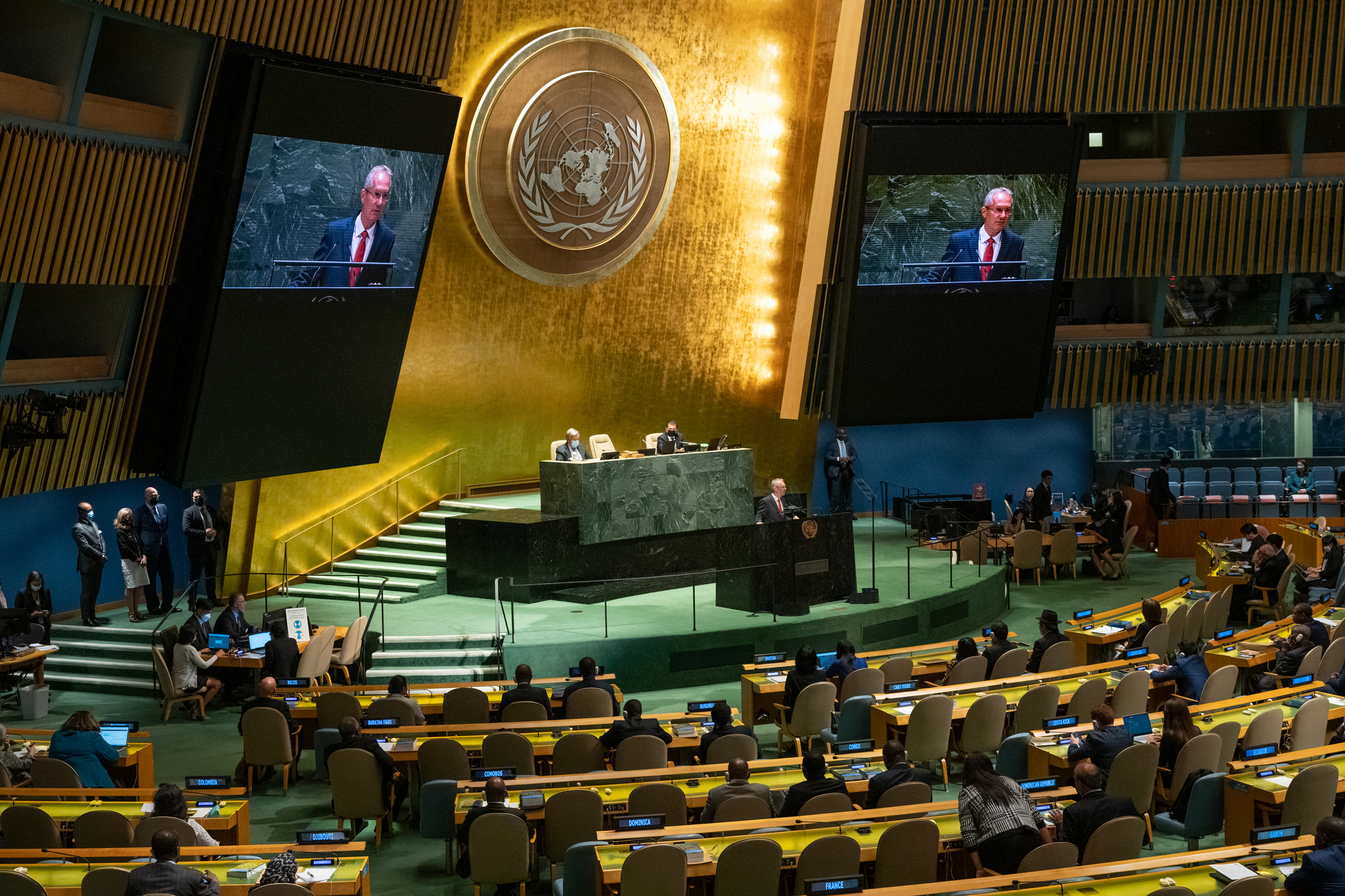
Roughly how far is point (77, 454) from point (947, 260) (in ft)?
37.7

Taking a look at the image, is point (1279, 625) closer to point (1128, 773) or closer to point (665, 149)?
point (1128, 773)

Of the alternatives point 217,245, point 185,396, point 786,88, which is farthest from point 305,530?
point 786,88

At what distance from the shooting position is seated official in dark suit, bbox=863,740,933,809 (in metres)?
8.38

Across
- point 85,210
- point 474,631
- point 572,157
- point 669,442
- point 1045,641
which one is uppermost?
point 572,157

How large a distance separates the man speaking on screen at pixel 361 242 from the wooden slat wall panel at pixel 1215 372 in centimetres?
1165

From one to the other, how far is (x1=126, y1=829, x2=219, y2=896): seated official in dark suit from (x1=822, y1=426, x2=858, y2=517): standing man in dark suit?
15.9 metres

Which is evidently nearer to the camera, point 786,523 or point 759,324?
point 786,523

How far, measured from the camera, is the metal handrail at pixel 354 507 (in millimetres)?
17141

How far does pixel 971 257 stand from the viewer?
757 inches

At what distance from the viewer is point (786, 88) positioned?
2017 centimetres

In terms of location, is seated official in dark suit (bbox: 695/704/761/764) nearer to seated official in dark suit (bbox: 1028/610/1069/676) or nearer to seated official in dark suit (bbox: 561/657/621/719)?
seated official in dark suit (bbox: 561/657/621/719)

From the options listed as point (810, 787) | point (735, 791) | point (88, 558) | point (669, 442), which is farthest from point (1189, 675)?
point (88, 558)

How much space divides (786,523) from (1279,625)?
5.11 metres

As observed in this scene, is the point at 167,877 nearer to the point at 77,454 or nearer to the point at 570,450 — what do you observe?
the point at 77,454
